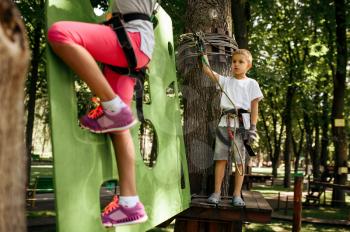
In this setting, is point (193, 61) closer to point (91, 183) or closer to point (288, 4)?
point (91, 183)

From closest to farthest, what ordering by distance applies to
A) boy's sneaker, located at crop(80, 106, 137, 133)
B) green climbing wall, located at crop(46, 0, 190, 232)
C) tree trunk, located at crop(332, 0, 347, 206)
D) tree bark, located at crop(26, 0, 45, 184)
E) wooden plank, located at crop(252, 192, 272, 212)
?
green climbing wall, located at crop(46, 0, 190, 232)
boy's sneaker, located at crop(80, 106, 137, 133)
wooden plank, located at crop(252, 192, 272, 212)
tree bark, located at crop(26, 0, 45, 184)
tree trunk, located at crop(332, 0, 347, 206)

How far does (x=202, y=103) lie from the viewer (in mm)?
4242

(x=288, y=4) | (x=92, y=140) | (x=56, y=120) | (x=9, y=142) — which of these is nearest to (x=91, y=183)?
(x=92, y=140)

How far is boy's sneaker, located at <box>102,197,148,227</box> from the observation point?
210cm

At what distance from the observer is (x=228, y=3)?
4.39m

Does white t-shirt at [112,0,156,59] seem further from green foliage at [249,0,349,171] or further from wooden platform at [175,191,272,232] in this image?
green foliage at [249,0,349,171]

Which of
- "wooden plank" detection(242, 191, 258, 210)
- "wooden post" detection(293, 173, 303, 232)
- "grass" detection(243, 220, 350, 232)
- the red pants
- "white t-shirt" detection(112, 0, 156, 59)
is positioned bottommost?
"grass" detection(243, 220, 350, 232)

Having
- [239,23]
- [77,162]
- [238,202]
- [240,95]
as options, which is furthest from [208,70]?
[239,23]

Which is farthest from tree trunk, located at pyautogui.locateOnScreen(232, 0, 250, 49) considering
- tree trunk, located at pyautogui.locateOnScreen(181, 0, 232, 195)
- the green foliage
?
tree trunk, located at pyautogui.locateOnScreen(181, 0, 232, 195)

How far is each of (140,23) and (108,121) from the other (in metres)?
0.57

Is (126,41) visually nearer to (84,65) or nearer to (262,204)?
(84,65)

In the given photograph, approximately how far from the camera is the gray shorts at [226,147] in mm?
3716

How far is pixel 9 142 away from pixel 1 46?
0.32m

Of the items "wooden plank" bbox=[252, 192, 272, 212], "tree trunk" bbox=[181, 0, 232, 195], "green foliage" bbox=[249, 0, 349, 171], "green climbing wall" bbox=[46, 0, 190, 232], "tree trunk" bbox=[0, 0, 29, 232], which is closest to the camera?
"tree trunk" bbox=[0, 0, 29, 232]
